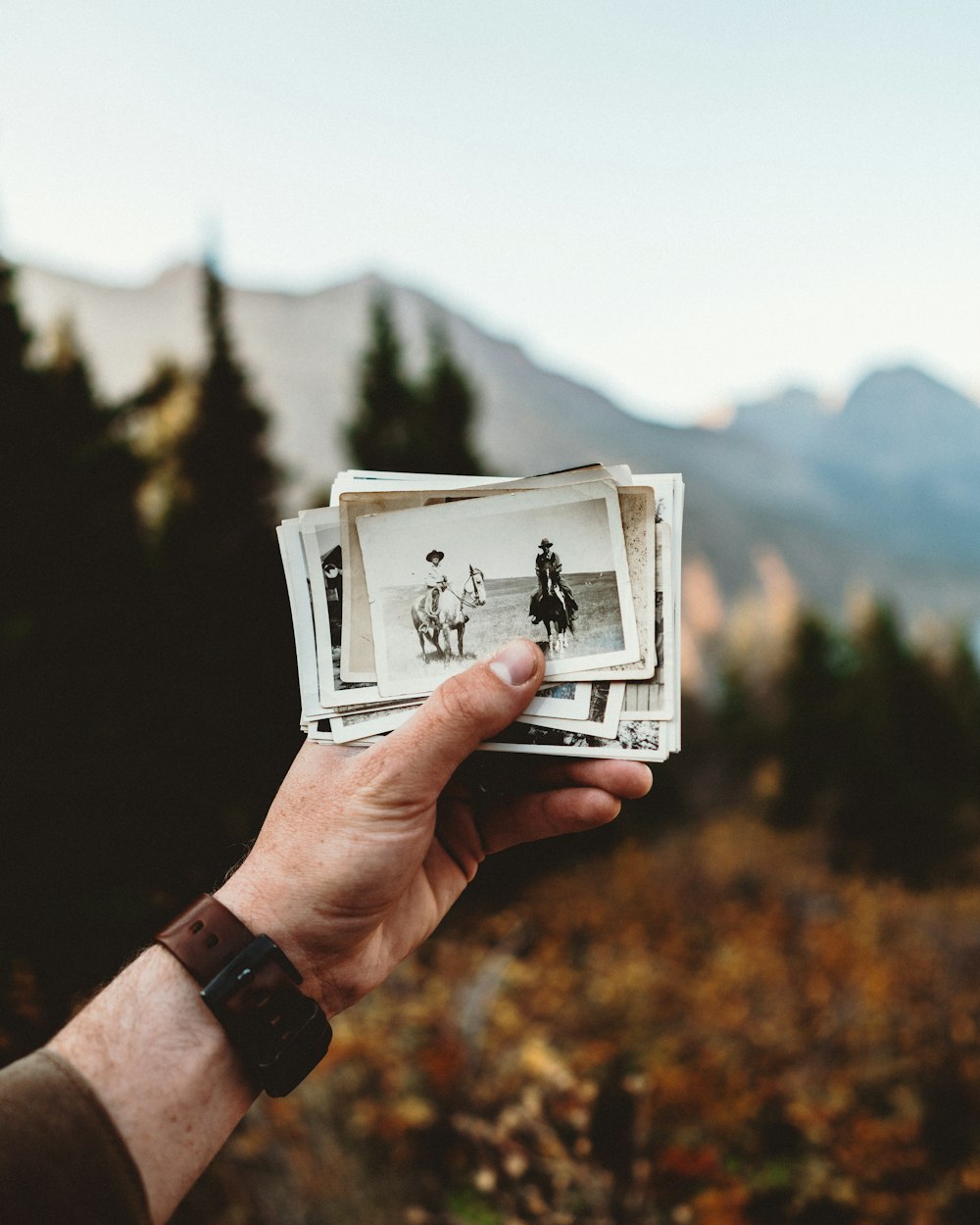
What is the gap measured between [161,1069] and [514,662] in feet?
2.99

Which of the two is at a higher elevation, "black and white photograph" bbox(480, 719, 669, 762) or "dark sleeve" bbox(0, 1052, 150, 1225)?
"black and white photograph" bbox(480, 719, 669, 762)

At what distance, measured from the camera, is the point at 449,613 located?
1.65 metres

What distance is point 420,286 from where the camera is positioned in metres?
43.5

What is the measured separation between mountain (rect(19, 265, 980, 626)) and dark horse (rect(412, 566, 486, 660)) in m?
12.0

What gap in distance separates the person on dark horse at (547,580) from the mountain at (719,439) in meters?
12.1

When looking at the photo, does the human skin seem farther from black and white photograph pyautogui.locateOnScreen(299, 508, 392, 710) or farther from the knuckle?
black and white photograph pyautogui.locateOnScreen(299, 508, 392, 710)

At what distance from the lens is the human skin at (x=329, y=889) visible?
1217 millimetres

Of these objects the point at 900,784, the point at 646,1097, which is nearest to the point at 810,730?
the point at 900,784

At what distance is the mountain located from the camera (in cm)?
3269

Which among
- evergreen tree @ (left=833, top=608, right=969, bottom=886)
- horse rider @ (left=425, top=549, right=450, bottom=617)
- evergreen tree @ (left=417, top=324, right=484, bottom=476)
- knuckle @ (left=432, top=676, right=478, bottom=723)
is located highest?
evergreen tree @ (left=417, top=324, right=484, bottom=476)

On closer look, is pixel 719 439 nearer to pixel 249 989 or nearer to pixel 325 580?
pixel 325 580

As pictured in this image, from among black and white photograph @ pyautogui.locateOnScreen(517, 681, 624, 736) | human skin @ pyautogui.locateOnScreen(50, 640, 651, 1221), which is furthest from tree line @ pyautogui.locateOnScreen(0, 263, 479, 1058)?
black and white photograph @ pyautogui.locateOnScreen(517, 681, 624, 736)

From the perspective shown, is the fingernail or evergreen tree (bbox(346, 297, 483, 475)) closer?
the fingernail

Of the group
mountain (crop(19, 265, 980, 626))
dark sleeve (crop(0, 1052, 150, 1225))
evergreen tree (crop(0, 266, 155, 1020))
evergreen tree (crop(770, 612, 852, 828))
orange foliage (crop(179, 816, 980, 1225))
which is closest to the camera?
dark sleeve (crop(0, 1052, 150, 1225))
